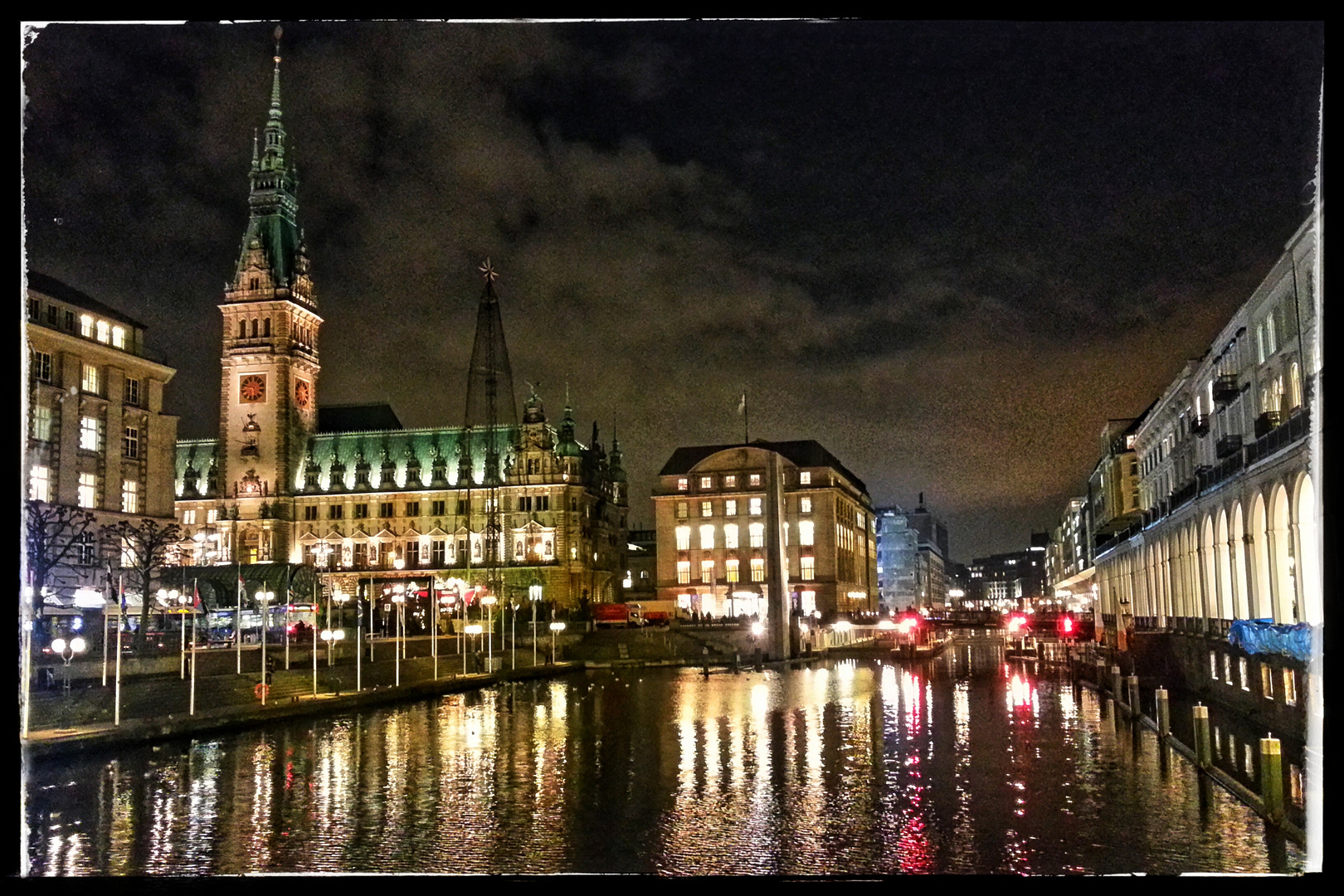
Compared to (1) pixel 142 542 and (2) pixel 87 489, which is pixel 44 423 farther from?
(1) pixel 142 542

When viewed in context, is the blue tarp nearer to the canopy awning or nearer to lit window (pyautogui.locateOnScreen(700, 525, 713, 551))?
the canopy awning

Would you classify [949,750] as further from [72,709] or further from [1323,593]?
[72,709]

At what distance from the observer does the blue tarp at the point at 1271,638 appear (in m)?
32.0

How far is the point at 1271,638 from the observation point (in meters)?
36.4

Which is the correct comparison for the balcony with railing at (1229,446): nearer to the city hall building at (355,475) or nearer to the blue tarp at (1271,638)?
the blue tarp at (1271,638)

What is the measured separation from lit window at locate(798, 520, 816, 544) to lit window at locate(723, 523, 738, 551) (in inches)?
340

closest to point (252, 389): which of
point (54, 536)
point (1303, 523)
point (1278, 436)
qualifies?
point (54, 536)

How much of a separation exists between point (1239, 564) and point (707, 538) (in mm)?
100718

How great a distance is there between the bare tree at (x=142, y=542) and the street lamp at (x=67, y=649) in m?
15.2

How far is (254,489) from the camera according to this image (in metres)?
144

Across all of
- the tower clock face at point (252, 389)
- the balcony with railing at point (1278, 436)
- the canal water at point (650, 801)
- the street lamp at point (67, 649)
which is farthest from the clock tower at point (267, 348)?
the balcony with railing at point (1278, 436)

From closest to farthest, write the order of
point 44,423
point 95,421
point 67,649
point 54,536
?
point 67,649, point 54,536, point 44,423, point 95,421

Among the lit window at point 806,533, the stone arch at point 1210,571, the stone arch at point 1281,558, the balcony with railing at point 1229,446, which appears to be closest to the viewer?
the stone arch at point 1281,558

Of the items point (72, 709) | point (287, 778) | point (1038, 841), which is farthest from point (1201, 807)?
point (72, 709)
